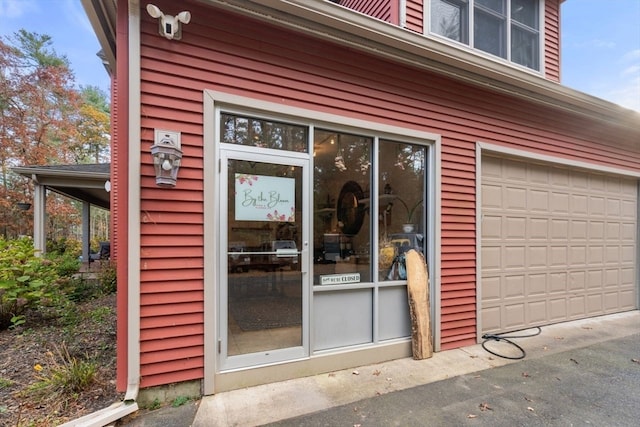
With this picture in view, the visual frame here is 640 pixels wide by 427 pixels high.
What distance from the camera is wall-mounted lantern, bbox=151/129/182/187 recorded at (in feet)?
7.98

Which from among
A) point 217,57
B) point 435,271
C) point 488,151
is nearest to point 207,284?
point 217,57

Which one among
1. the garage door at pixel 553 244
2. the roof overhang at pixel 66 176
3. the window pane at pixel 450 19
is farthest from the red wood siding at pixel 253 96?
the roof overhang at pixel 66 176

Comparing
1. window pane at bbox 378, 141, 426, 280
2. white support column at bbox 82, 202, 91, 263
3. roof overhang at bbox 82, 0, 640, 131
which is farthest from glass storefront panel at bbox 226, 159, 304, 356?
white support column at bbox 82, 202, 91, 263

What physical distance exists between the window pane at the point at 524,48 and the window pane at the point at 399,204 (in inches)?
118

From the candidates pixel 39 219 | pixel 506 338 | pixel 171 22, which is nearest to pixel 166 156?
pixel 171 22

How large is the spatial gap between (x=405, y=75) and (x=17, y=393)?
4.56 metres

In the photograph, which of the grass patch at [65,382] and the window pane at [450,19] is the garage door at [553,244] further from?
the grass patch at [65,382]

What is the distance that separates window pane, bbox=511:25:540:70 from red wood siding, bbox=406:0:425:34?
1.85 metres

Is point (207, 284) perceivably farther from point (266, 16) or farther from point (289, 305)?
point (266, 16)

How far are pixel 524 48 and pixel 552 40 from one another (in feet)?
2.04

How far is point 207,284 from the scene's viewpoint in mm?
2652

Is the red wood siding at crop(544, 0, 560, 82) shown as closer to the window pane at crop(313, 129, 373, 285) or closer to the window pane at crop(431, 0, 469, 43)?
the window pane at crop(431, 0, 469, 43)

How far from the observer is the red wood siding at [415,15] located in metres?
4.26

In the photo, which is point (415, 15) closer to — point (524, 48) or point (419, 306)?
point (524, 48)
